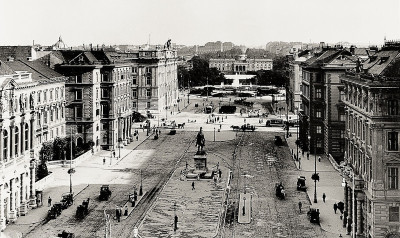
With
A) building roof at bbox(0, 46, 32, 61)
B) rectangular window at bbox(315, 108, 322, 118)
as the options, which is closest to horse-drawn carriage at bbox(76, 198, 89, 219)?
rectangular window at bbox(315, 108, 322, 118)

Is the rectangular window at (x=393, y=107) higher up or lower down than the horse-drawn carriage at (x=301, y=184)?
higher up

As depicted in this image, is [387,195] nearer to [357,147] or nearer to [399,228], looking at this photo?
[399,228]

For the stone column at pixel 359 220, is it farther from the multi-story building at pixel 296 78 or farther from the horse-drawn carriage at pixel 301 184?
the multi-story building at pixel 296 78

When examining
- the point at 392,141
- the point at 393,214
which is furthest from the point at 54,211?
the point at 392,141

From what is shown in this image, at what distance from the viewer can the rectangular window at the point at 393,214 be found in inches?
1787

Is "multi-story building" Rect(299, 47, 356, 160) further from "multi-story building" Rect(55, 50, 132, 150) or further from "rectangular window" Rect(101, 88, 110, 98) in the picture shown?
"rectangular window" Rect(101, 88, 110, 98)

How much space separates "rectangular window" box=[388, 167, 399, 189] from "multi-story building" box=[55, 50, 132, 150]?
57.3 m

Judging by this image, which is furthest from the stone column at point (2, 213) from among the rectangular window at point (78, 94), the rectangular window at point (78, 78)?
the rectangular window at point (78, 78)

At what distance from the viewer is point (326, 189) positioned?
70.1 m

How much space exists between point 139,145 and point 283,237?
59950mm

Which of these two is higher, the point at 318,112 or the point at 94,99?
the point at 94,99

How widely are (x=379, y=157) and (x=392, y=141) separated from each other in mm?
1639

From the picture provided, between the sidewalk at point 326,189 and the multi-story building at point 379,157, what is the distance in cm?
566

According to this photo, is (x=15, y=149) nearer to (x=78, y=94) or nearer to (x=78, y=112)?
(x=78, y=112)
